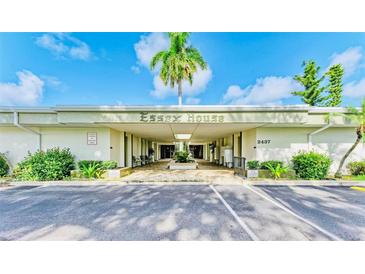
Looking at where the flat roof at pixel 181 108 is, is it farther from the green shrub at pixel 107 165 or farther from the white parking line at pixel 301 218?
the white parking line at pixel 301 218

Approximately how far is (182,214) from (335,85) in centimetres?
3071

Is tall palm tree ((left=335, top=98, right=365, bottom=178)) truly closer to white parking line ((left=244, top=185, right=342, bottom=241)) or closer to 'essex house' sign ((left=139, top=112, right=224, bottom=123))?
white parking line ((left=244, top=185, right=342, bottom=241))

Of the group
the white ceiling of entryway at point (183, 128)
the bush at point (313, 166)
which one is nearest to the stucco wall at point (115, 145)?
the white ceiling of entryway at point (183, 128)

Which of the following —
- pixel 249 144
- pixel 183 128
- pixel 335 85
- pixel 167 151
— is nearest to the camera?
Result: pixel 183 128

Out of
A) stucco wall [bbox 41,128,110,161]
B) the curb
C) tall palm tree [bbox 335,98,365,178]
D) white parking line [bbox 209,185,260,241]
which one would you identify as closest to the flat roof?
stucco wall [bbox 41,128,110,161]

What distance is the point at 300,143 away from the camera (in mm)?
9789

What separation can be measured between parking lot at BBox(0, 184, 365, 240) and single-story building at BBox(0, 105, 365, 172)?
127 inches

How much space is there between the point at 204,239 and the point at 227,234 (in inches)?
21.3

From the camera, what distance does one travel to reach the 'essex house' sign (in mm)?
8156

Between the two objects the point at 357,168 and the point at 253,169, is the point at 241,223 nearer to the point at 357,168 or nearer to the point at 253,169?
the point at 253,169

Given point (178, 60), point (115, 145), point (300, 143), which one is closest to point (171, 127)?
point (115, 145)

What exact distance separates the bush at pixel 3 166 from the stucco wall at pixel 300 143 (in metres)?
Answer: 14.6
